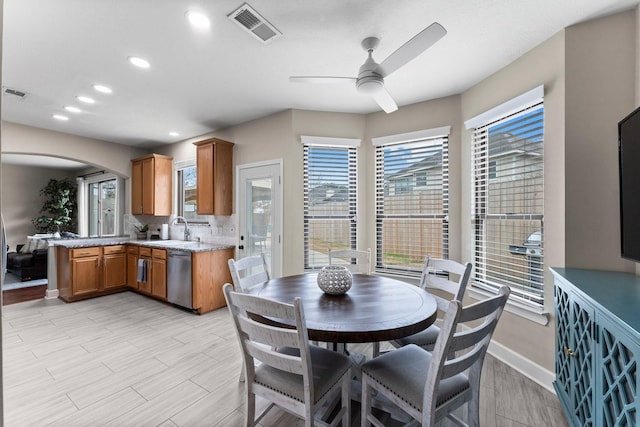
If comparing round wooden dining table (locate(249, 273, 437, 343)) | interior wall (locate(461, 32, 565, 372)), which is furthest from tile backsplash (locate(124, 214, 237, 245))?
interior wall (locate(461, 32, 565, 372))

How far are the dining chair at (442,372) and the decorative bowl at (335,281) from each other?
0.48 m

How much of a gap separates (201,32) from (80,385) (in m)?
2.87

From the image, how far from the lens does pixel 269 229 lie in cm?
394

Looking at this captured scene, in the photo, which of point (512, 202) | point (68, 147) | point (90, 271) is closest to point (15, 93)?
point (68, 147)

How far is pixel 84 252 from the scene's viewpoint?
14.6 feet

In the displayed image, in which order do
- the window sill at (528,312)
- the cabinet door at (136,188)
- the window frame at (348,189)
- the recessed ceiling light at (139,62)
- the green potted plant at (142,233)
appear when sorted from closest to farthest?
the window sill at (528,312)
the recessed ceiling light at (139,62)
the window frame at (348,189)
the cabinet door at (136,188)
the green potted plant at (142,233)

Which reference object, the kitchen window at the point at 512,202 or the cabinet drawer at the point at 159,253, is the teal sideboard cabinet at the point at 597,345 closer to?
the kitchen window at the point at 512,202

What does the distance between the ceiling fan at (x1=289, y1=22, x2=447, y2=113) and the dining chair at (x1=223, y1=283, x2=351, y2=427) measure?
63.3 inches

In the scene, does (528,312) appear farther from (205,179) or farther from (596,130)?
(205,179)

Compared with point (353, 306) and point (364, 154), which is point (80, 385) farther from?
point (364, 154)

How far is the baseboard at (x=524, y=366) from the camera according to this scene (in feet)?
7.46

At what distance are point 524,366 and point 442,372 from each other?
1.74m

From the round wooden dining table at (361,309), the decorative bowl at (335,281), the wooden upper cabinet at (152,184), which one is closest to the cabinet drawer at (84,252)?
the wooden upper cabinet at (152,184)

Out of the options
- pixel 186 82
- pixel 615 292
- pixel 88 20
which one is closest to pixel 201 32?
pixel 88 20
